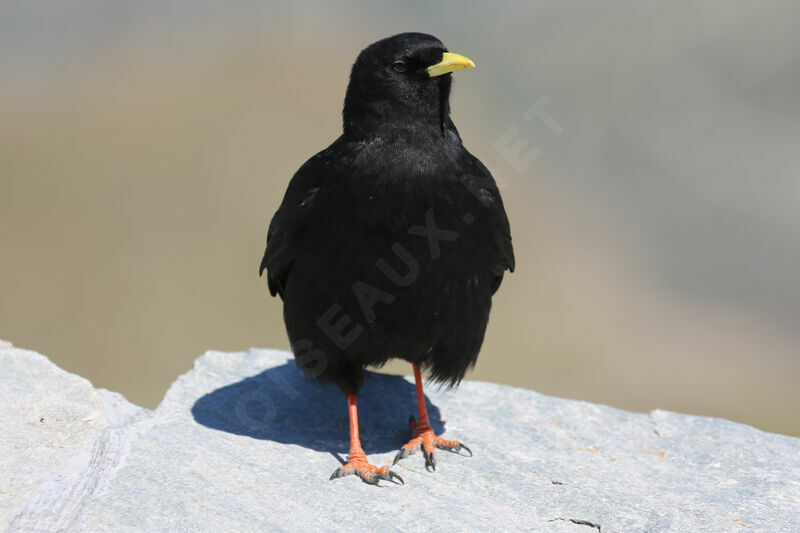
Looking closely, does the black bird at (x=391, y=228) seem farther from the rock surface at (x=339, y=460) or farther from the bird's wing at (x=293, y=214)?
the rock surface at (x=339, y=460)

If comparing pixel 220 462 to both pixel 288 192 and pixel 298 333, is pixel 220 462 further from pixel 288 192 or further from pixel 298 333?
pixel 288 192

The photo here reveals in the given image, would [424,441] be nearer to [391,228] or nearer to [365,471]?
[365,471]

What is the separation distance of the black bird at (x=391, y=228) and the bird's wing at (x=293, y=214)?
0.01 m

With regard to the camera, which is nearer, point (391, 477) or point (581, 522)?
point (581, 522)

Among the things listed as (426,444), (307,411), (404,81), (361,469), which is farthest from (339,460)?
(404,81)

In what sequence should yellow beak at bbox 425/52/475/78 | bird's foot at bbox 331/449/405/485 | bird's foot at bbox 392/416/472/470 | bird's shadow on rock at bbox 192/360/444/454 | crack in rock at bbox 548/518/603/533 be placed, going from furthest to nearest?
bird's shadow on rock at bbox 192/360/444/454 < bird's foot at bbox 392/416/472/470 < bird's foot at bbox 331/449/405/485 < yellow beak at bbox 425/52/475/78 < crack in rock at bbox 548/518/603/533

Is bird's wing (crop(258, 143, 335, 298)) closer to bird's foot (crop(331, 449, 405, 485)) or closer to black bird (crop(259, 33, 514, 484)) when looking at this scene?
black bird (crop(259, 33, 514, 484))

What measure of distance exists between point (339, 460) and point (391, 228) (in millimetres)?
1572

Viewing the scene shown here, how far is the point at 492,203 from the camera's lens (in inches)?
210

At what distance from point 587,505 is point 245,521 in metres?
2.01

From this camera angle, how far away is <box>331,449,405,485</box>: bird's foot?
202 inches

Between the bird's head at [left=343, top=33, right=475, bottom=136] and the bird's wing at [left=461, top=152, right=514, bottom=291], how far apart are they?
0.37 meters

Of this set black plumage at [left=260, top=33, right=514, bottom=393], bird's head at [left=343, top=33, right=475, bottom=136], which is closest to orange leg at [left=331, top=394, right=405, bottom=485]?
black plumage at [left=260, top=33, right=514, bottom=393]

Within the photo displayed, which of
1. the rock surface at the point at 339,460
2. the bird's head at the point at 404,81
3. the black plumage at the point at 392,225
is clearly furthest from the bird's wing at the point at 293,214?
the rock surface at the point at 339,460
